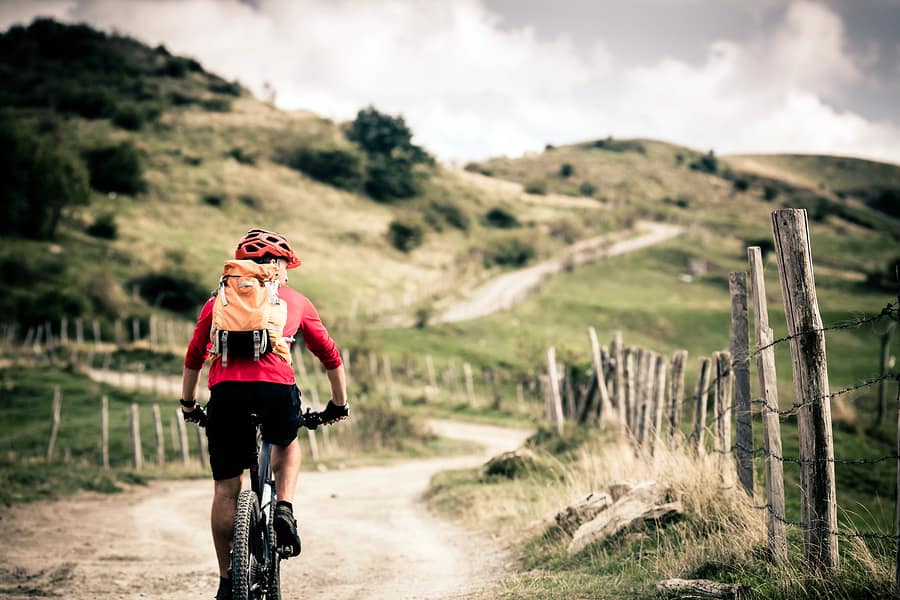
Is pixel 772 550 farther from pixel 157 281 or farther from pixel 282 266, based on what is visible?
pixel 157 281

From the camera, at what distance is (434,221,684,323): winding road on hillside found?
52300mm

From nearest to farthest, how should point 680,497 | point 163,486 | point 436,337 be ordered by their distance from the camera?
point 680,497, point 163,486, point 436,337

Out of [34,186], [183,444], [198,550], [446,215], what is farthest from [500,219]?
[198,550]

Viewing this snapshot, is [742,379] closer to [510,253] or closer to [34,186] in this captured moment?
[34,186]

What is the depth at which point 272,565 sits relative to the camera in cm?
461

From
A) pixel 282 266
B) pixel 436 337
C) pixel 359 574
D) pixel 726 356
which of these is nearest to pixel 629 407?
pixel 726 356

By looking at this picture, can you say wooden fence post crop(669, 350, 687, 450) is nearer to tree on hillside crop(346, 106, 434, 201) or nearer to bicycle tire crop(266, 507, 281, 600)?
bicycle tire crop(266, 507, 281, 600)

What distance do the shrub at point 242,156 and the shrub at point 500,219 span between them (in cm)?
2699

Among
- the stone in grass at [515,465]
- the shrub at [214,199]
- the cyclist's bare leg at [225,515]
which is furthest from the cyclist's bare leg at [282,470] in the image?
the shrub at [214,199]

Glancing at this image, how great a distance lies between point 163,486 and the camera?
1552cm

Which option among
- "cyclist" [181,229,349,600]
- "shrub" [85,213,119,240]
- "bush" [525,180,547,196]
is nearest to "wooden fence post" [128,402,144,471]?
"cyclist" [181,229,349,600]

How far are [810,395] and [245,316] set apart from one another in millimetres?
3489

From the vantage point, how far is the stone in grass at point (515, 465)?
1198 centimetres

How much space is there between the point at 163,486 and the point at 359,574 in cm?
970
